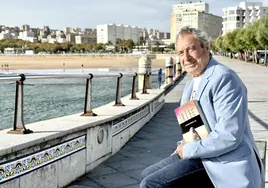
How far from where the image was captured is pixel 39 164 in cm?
370

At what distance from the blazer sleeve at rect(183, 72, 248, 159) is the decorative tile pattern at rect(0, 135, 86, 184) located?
5.53ft

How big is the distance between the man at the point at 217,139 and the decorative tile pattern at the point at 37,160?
1.35m

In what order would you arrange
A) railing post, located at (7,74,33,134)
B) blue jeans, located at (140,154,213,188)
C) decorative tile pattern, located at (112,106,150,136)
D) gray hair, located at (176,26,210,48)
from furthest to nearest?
decorative tile pattern, located at (112,106,150,136) < railing post, located at (7,74,33,134) < gray hair, located at (176,26,210,48) < blue jeans, located at (140,154,213,188)

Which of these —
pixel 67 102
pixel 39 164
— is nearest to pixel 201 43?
pixel 39 164

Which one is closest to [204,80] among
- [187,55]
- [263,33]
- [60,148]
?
[187,55]

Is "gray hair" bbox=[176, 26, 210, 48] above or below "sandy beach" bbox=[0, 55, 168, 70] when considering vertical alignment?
above

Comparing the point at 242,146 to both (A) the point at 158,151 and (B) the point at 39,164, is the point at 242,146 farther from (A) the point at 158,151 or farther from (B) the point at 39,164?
(A) the point at 158,151

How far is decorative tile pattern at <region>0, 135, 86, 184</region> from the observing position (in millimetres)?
3307

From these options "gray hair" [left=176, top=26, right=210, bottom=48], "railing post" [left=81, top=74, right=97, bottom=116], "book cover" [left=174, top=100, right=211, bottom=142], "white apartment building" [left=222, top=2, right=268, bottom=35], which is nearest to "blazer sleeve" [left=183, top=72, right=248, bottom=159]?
"book cover" [left=174, top=100, right=211, bottom=142]

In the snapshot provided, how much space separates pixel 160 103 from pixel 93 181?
248 inches

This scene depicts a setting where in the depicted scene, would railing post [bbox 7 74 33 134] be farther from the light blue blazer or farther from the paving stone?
the light blue blazer

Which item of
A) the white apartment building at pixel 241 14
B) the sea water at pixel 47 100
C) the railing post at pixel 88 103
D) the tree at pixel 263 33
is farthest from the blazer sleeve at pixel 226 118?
the white apartment building at pixel 241 14

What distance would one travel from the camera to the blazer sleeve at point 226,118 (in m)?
2.18

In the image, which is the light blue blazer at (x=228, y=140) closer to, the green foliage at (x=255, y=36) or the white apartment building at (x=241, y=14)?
the green foliage at (x=255, y=36)
